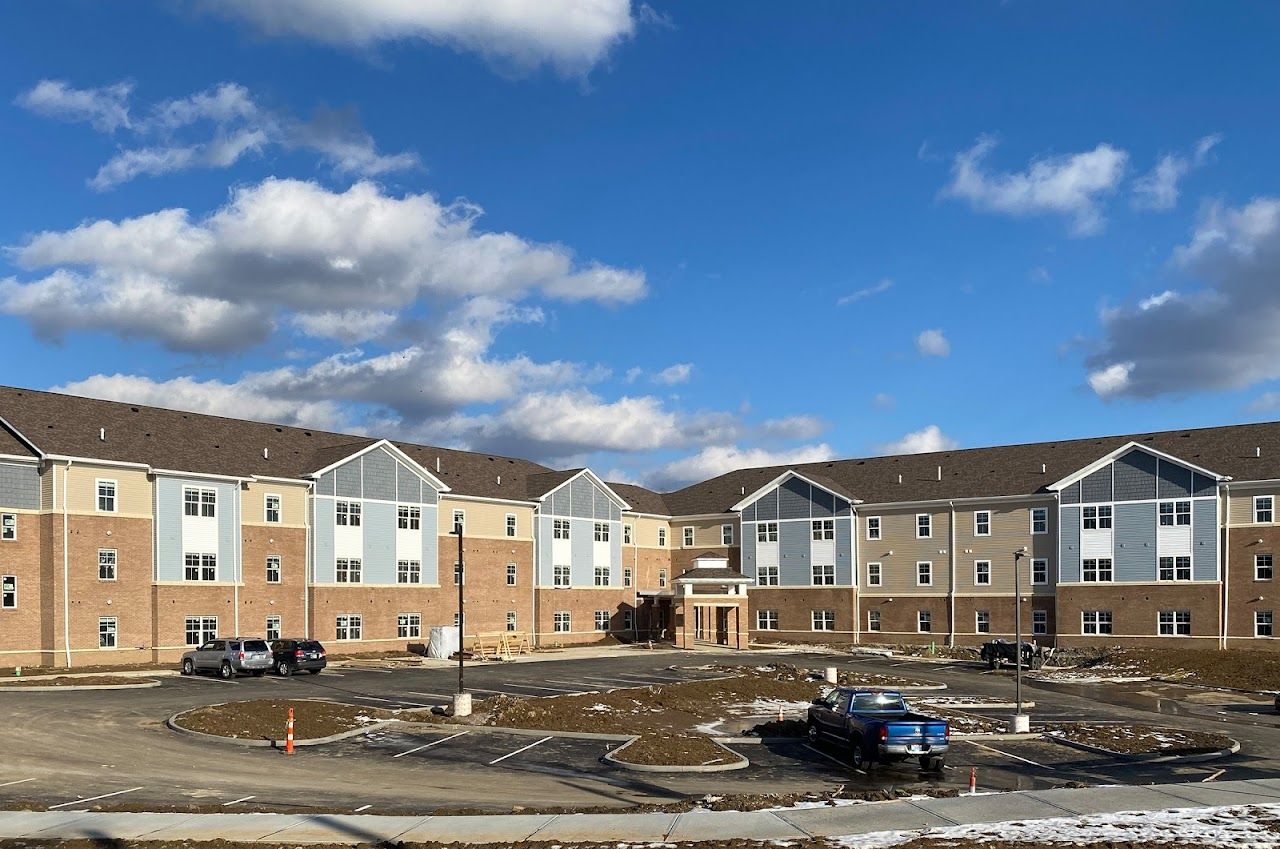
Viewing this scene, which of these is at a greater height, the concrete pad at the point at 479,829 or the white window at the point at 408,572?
the white window at the point at 408,572

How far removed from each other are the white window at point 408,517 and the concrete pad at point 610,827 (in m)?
49.3

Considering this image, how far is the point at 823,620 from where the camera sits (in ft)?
262

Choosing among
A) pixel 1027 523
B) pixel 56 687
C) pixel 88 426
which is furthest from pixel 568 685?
pixel 1027 523

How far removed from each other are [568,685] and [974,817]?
3038cm

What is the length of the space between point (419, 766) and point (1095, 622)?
2071 inches

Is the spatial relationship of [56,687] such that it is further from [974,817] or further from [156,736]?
[974,817]

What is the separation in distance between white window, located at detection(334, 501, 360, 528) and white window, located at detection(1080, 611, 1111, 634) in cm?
4248

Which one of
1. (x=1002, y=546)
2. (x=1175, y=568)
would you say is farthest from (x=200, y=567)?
(x=1175, y=568)

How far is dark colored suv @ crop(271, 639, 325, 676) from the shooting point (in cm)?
5038

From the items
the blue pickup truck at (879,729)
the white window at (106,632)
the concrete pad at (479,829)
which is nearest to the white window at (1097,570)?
the blue pickup truck at (879,729)

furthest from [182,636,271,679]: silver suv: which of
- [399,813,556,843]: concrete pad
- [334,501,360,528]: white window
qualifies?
[399,813,556,843]: concrete pad

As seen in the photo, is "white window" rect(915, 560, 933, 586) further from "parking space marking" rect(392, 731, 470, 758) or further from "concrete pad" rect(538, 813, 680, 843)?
"concrete pad" rect(538, 813, 680, 843)

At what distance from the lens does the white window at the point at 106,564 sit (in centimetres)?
5378

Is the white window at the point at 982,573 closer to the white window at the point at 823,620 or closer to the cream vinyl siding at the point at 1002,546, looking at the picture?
the cream vinyl siding at the point at 1002,546
